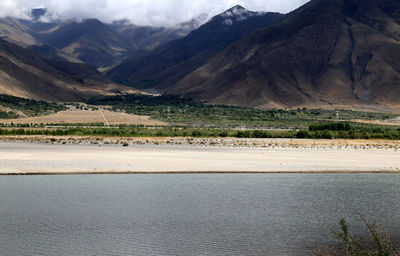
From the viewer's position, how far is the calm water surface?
2116cm

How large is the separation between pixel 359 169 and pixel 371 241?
20295 mm

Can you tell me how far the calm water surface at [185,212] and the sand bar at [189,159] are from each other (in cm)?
289

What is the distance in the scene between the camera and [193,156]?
47219 millimetres

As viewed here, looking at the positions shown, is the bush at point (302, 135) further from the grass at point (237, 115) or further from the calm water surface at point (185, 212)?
the calm water surface at point (185, 212)

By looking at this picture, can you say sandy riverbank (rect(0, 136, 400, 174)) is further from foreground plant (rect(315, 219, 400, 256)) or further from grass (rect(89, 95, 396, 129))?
grass (rect(89, 95, 396, 129))

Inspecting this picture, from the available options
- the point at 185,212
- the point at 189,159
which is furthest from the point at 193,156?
the point at 185,212

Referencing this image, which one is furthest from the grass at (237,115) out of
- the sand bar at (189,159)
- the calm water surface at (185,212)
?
the calm water surface at (185,212)

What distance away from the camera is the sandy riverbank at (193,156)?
40156mm

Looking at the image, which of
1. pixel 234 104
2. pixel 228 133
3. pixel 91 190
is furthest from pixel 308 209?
pixel 234 104

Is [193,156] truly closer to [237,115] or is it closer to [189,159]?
[189,159]

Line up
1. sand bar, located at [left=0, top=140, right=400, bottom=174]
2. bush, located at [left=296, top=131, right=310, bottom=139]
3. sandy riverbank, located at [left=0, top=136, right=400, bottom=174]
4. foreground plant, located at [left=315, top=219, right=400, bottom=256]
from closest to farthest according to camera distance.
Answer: foreground plant, located at [left=315, top=219, right=400, bottom=256] → sand bar, located at [left=0, top=140, right=400, bottom=174] → sandy riverbank, located at [left=0, top=136, right=400, bottom=174] → bush, located at [left=296, top=131, right=310, bottom=139]

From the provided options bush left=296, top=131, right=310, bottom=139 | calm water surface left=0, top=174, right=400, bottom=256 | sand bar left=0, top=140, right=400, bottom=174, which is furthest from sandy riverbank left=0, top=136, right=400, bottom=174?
bush left=296, top=131, right=310, bottom=139

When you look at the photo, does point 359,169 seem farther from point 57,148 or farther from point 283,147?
point 57,148

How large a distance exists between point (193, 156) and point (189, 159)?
2.37 meters
